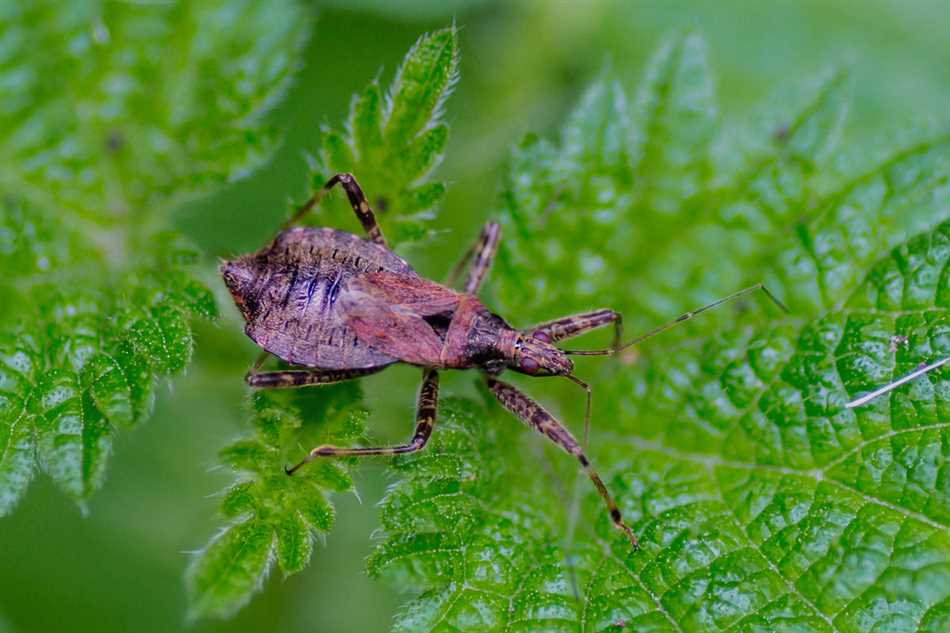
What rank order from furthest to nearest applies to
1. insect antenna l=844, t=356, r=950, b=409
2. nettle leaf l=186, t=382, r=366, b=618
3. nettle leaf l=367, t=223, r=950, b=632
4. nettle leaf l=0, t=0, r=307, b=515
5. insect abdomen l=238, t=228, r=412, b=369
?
nettle leaf l=0, t=0, r=307, b=515
insect abdomen l=238, t=228, r=412, b=369
insect antenna l=844, t=356, r=950, b=409
nettle leaf l=367, t=223, r=950, b=632
nettle leaf l=186, t=382, r=366, b=618

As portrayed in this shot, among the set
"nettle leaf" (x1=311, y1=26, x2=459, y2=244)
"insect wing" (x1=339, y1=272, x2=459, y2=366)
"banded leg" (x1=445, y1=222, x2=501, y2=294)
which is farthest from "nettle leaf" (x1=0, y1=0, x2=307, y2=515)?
"banded leg" (x1=445, y1=222, x2=501, y2=294)

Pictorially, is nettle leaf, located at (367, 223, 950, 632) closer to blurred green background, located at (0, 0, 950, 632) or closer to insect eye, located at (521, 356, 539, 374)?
insect eye, located at (521, 356, 539, 374)

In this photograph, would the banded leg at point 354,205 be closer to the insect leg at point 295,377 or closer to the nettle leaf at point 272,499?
the insect leg at point 295,377

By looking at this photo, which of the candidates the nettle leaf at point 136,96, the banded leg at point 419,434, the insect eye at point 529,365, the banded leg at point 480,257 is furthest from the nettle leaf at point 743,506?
the nettle leaf at point 136,96

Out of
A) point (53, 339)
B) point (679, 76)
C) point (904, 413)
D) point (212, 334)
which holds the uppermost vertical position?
point (679, 76)

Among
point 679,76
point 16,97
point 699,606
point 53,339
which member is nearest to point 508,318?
point 679,76

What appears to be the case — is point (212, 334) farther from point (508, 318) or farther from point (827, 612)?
point (827, 612)
